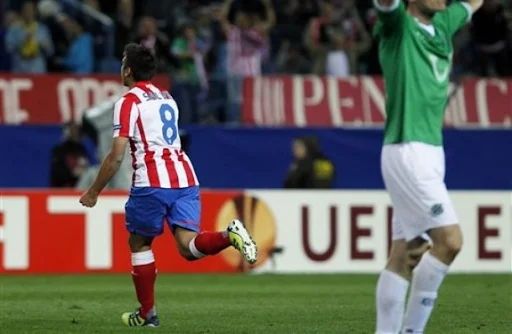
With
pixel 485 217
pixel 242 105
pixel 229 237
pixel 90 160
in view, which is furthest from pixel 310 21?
pixel 229 237

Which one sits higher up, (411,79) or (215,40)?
(411,79)

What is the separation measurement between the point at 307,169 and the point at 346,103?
2525 mm

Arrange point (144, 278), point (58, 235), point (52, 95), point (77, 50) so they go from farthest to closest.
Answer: point (77, 50)
point (52, 95)
point (58, 235)
point (144, 278)

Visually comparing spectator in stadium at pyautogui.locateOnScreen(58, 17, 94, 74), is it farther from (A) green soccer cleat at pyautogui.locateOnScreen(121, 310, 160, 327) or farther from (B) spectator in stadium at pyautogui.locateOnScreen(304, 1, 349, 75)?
(A) green soccer cleat at pyautogui.locateOnScreen(121, 310, 160, 327)

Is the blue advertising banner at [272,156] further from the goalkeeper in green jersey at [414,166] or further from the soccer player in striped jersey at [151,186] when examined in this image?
the goalkeeper in green jersey at [414,166]

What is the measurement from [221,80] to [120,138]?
38.7 feet

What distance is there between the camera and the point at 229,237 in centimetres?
1144

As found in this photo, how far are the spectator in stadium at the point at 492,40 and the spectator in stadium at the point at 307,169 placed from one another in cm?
464

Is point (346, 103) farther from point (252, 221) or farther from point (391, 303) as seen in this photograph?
point (391, 303)

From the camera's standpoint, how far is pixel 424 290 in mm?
9062

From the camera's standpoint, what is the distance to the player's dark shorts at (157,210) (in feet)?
37.0

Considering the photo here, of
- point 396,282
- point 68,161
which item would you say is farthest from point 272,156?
point 396,282

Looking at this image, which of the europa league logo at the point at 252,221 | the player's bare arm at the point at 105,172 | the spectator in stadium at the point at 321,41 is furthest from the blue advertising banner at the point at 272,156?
the player's bare arm at the point at 105,172

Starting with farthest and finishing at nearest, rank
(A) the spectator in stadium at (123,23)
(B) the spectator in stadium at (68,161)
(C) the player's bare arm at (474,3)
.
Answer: (A) the spectator in stadium at (123,23) → (B) the spectator in stadium at (68,161) → (C) the player's bare arm at (474,3)
